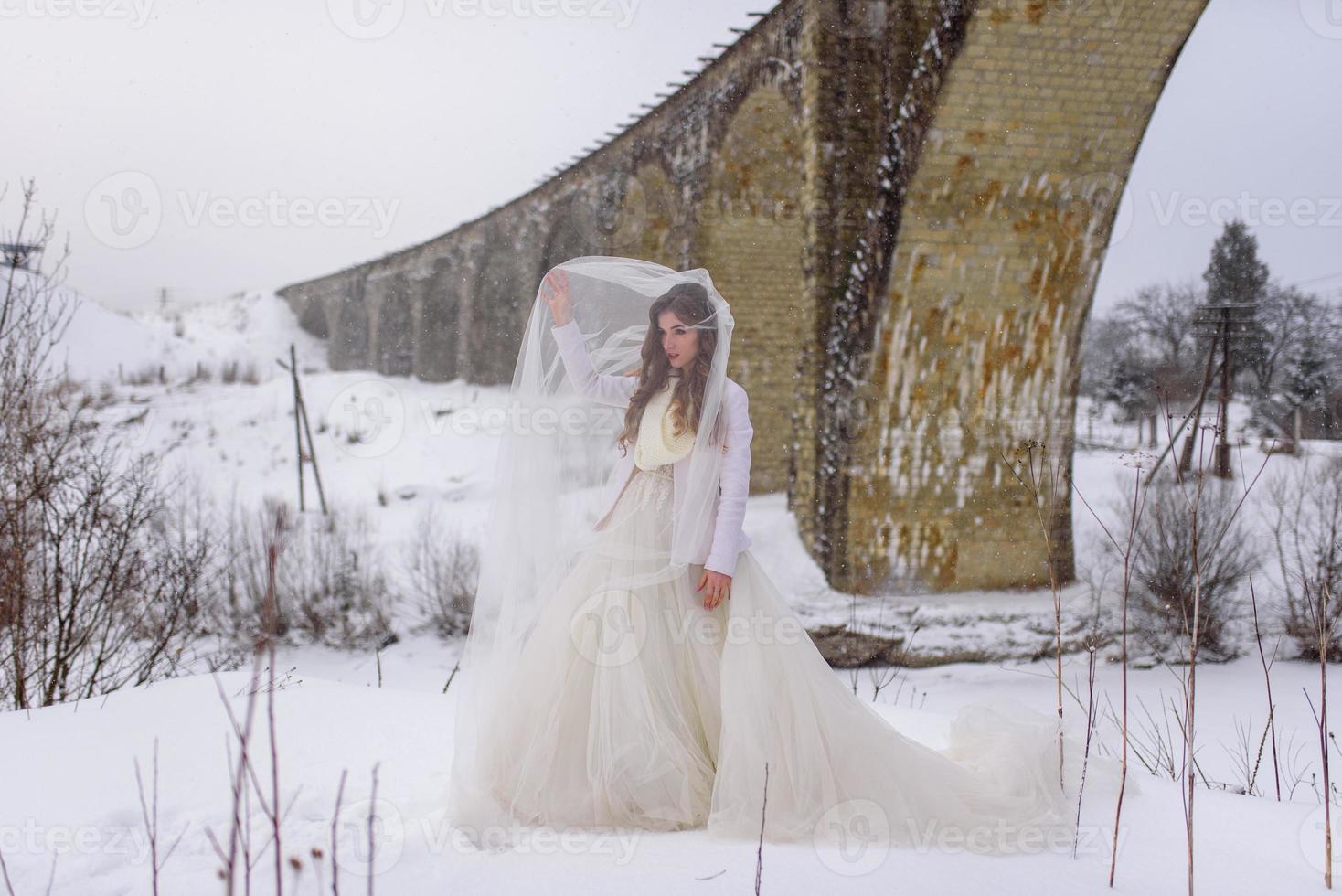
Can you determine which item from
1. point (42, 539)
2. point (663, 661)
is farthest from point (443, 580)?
point (663, 661)

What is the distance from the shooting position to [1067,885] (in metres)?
1.88

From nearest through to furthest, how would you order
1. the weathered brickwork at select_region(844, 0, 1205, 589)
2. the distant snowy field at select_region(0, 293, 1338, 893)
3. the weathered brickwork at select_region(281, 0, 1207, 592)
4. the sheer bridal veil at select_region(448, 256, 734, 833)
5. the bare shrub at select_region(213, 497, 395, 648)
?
the distant snowy field at select_region(0, 293, 1338, 893) < the sheer bridal veil at select_region(448, 256, 734, 833) < the weathered brickwork at select_region(844, 0, 1205, 589) < the weathered brickwork at select_region(281, 0, 1207, 592) < the bare shrub at select_region(213, 497, 395, 648)

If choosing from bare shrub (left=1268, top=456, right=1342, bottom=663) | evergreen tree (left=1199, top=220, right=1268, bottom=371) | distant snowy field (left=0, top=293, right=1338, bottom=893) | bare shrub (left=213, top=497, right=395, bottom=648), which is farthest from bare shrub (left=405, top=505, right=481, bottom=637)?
evergreen tree (left=1199, top=220, right=1268, bottom=371)

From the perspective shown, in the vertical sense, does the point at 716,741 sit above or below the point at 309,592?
above

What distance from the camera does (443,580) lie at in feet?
31.3

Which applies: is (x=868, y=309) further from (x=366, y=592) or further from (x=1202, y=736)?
(x=366, y=592)

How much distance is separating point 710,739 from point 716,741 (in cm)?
2

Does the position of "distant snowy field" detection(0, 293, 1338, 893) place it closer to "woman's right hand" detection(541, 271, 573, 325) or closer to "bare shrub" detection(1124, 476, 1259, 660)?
"woman's right hand" detection(541, 271, 573, 325)

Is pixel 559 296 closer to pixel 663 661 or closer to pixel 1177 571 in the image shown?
pixel 663 661

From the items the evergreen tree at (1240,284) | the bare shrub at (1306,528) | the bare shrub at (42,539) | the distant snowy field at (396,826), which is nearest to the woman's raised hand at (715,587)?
the distant snowy field at (396,826)

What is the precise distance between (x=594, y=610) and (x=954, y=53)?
6.02 metres

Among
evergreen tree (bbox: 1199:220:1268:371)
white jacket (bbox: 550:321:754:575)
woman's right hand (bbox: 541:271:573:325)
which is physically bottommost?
white jacket (bbox: 550:321:754:575)

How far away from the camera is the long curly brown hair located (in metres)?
2.54

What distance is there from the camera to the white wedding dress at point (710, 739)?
220cm
